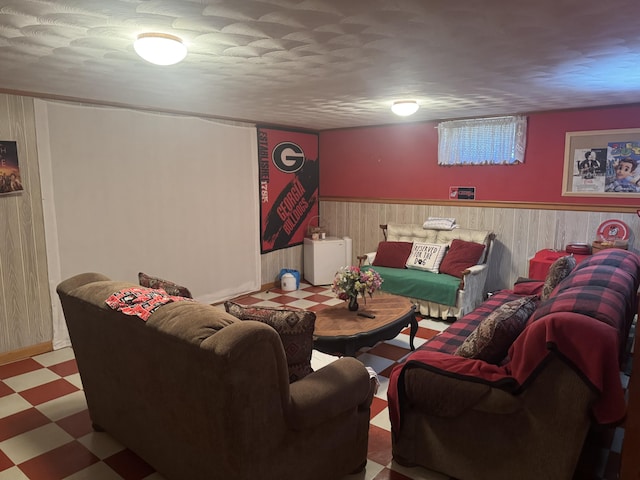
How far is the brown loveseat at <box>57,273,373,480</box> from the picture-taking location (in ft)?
5.57

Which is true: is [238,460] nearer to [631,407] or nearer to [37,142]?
[631,407]

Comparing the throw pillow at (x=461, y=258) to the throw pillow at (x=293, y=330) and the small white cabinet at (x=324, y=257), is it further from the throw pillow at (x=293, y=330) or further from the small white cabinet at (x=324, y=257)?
the throw pillow at (x=293, y=330)

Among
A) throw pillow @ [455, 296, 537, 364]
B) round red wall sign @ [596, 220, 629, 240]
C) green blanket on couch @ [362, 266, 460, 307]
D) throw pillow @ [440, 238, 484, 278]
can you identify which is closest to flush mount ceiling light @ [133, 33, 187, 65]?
throw pillow @ [455, 296, 537, 364]

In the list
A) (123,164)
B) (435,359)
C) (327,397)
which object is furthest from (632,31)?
(123,164)

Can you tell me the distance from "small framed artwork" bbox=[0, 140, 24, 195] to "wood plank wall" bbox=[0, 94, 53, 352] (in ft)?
0.13

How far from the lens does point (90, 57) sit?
2.64 metres

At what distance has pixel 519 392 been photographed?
6.49 feet

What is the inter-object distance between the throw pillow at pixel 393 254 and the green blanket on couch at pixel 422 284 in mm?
120

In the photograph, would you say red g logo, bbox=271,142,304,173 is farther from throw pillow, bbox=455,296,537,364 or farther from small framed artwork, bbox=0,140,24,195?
throw pillow, bbox=455,296,537,364

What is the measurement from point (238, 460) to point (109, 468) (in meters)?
1.09

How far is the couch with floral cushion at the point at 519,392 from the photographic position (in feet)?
5.99

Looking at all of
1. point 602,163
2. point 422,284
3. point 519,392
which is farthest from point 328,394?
point 602,163

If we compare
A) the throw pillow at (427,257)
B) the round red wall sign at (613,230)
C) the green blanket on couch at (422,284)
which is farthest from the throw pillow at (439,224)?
the round red wall sign at (613,230)

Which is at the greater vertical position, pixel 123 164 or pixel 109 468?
pixel 123 164
